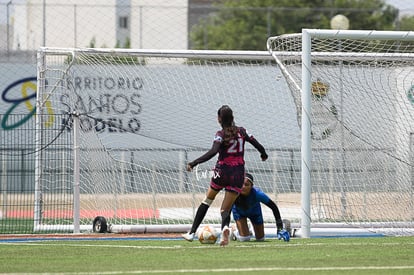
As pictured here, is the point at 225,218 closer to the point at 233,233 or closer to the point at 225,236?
the point at 225,236

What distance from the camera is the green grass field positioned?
10.3 metres

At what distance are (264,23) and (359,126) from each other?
27.5 meters

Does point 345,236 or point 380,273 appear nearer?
point 380,273

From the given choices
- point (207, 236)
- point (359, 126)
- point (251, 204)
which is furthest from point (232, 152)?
point (359, 126)

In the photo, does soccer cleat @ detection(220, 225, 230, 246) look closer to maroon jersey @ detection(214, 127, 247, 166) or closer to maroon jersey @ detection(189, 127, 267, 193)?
maroon jersey @ detection(189, 127, 267, 193)

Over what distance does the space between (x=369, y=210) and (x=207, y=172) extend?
9.01ft

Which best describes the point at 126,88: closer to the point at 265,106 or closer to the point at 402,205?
the point at 265,106

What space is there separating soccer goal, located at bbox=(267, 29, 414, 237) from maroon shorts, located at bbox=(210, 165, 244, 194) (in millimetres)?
2808

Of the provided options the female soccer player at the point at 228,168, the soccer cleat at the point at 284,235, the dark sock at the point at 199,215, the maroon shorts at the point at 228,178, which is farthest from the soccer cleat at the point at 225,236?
the soccer cleat at the point at 284,235

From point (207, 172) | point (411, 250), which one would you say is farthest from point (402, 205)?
point (411, 250)

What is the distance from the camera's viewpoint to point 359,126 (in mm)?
17203

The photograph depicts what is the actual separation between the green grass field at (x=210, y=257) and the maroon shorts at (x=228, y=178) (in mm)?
789

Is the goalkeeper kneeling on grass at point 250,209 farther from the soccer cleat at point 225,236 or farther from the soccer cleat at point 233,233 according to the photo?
the soccer cleat at point 225,236

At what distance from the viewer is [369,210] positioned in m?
16.7
